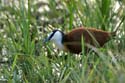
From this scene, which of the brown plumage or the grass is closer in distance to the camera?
the grass

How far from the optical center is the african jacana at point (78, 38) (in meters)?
5.55

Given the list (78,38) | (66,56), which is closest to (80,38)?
(78,38)

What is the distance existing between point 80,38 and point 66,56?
0.29m

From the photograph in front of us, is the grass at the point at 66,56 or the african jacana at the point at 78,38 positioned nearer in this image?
the grass at the point at 66,56

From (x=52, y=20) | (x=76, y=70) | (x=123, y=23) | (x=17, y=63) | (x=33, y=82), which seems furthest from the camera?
(x=52, y=20)

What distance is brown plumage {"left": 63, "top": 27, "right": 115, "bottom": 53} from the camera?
5547 millimetres

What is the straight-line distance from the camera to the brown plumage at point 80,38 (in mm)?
5547

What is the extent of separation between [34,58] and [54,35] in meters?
0.58

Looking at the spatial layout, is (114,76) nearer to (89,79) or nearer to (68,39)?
(89,79)

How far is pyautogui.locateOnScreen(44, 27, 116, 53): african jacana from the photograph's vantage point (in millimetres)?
5551

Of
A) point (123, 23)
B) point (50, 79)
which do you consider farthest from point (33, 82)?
point (123, 23)

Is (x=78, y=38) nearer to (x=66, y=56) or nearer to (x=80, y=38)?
(x=80, y=38)

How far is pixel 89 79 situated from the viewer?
4324 millimetres

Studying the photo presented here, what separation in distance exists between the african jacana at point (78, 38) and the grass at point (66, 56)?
0.08m
